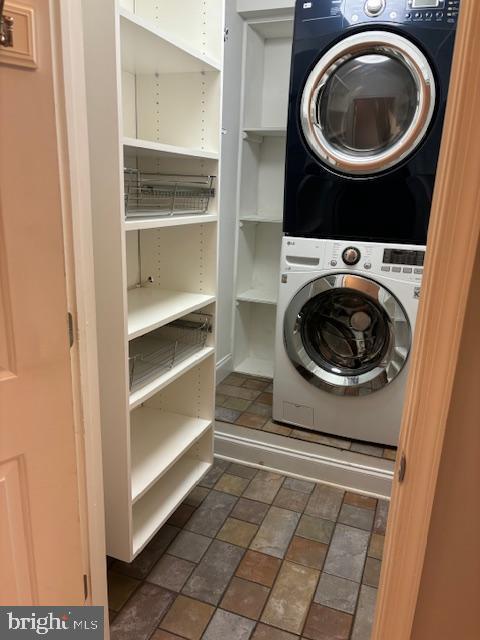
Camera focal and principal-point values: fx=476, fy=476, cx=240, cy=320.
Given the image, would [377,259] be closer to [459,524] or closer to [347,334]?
[347,334]

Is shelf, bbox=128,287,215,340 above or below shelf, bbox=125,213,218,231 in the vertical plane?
below

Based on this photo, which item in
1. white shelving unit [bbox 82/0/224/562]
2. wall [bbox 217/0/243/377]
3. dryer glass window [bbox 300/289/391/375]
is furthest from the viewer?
wall [bbox 217/0/243/377]

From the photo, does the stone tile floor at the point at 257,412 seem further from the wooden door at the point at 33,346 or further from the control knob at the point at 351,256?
the wooden door at the point at 33,346

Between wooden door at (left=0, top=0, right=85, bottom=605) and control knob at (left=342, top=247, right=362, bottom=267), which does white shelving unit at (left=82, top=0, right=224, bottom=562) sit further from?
control knob at (left=342, top=247, right=362, bottom=267)

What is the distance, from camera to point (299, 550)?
1804 millimetres

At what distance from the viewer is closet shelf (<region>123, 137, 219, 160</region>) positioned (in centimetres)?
130

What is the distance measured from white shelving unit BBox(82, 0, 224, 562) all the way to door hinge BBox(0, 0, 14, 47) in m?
0.40

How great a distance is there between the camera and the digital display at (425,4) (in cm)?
190

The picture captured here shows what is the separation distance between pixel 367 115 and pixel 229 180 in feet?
3.13

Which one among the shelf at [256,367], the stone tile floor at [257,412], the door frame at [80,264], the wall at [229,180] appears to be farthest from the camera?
the shelf at [256,367]

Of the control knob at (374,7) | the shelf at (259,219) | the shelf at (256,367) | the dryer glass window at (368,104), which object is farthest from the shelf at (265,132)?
the shelf at (256,367)

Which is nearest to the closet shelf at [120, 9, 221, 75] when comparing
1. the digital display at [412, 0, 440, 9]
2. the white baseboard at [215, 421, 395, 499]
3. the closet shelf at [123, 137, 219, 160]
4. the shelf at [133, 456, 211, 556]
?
the closet shelf at [123, 137, 219, 160]

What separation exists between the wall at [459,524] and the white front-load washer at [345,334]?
1.53 metres

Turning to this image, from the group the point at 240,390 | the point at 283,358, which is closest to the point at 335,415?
the point at 283,358
